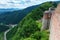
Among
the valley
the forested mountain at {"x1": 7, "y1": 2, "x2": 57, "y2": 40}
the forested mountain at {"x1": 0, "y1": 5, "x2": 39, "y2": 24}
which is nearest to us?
the forested mountain at {"x1": 7, "y1": 2, "x2": 57, "y2": 40}

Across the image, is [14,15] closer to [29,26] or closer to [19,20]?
[19,20]

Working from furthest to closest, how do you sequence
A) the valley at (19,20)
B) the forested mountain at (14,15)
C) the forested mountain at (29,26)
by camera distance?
the forested mountain at (14,15), the valley at (19,20), the forested mountain at (29,26)

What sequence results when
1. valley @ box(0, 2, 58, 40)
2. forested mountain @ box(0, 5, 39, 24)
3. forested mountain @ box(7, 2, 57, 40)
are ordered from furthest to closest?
forested mountain @ box(0, 5, 39, 24), valley @ box(0, 2, 58, 40), forested mountain @ box(7, 2, 57, 40)

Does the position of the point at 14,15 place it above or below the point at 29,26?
above

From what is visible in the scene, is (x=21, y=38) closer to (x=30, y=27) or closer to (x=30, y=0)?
(x=30, y=27)

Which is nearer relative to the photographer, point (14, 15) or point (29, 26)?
point (29, 26)

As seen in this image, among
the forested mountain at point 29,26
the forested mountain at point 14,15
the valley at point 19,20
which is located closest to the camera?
the forested mountain at point 29,26

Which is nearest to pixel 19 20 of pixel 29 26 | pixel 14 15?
pixel 14 15

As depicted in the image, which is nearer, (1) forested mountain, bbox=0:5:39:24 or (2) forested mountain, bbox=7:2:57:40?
(2) forested mountain, bbox=7:2:57:40

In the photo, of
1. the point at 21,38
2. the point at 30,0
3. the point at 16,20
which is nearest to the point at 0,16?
the point at 16,20
